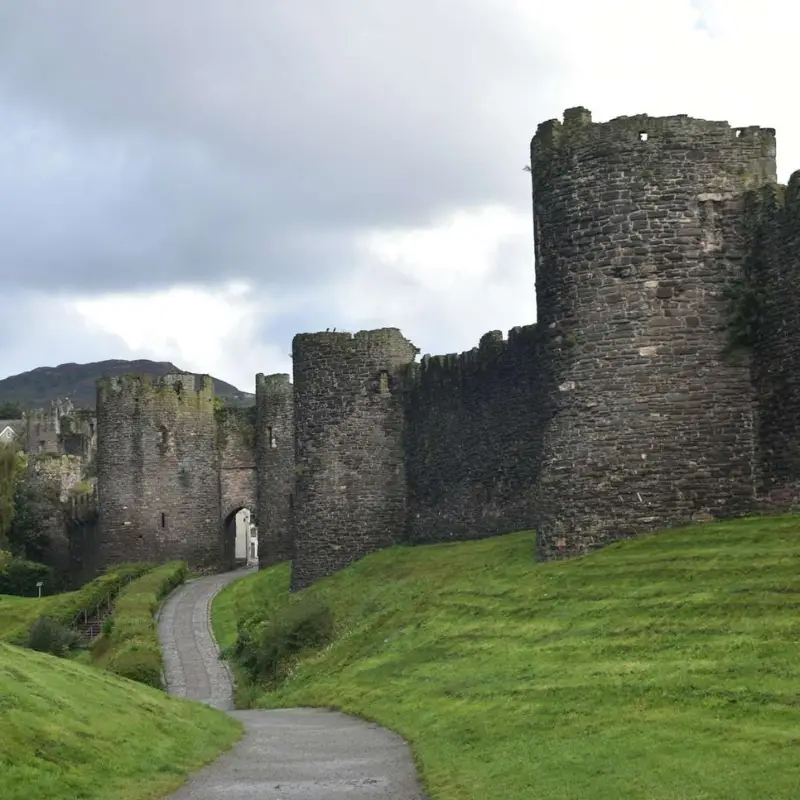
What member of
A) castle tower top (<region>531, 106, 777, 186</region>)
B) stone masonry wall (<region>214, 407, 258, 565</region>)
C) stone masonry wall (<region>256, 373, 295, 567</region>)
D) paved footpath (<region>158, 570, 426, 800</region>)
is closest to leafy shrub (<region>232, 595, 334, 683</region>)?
paved footpath (<region>158, 570, 426, 800</region>)

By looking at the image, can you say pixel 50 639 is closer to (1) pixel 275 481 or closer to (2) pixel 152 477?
(1) pixel 275 481

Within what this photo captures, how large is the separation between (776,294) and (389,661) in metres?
10.0

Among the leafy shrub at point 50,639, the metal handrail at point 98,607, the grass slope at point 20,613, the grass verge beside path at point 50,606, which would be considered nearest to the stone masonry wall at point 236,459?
the grass verge beside path at point 50,606

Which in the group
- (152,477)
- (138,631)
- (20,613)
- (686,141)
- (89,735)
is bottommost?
(89,735)

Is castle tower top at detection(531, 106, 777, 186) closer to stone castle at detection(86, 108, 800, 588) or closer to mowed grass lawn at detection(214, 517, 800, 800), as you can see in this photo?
stone castle at detection(86, 108, 800, 588)

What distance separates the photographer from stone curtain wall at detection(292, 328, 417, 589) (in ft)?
154

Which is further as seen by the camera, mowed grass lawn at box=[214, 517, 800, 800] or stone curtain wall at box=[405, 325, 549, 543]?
stone curtain wall at box=[405, 325, 549, 543]

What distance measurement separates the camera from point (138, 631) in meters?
48.3

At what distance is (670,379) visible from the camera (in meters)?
29.3

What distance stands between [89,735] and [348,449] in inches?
1098

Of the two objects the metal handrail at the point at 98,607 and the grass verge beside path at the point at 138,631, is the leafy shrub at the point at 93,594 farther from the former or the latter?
the grass verge beside path at the point at 138,631

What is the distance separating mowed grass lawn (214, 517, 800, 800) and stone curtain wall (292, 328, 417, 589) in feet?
36.6

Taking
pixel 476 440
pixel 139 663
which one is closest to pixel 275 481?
pixel 476 440

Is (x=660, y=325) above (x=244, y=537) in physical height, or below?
above
